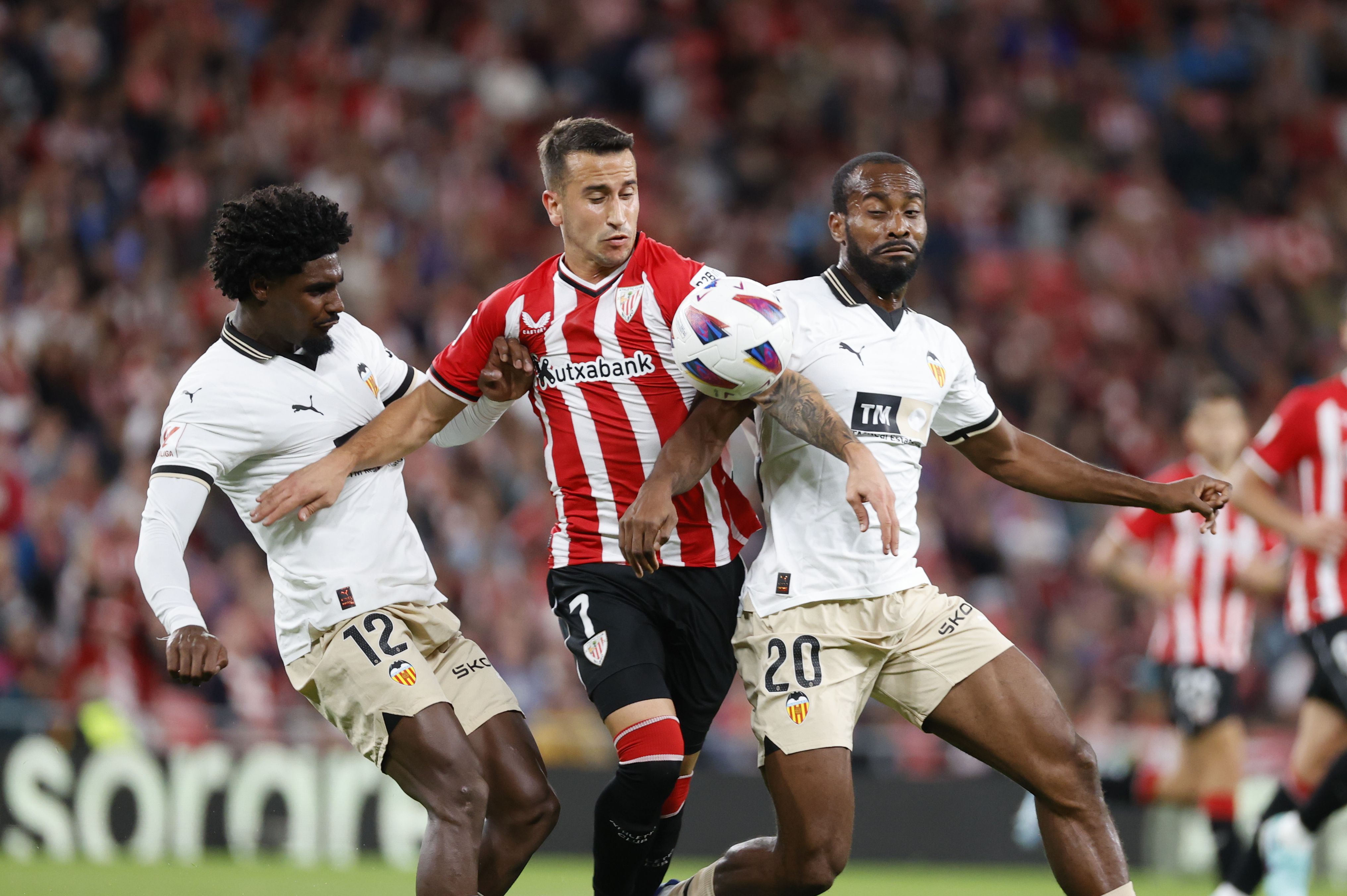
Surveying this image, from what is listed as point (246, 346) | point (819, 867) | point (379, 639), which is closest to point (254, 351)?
point (246, 346)

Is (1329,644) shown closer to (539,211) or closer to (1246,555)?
(1246,555)

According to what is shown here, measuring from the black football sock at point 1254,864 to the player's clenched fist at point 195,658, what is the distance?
4454mm

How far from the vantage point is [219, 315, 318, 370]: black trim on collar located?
5652 millimetres

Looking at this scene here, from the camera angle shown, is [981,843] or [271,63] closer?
[981,843]

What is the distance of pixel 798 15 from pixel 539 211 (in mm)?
4165

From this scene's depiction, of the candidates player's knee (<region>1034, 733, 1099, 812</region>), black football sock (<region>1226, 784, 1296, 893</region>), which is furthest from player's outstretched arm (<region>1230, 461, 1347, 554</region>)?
player's knee (<region>1034, 733, 1099, 812</region>)

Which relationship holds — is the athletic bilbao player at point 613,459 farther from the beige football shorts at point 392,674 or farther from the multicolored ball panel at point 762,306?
the beige football shorts at point 392,674

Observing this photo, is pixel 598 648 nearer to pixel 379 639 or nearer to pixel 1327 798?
pixel 379 639

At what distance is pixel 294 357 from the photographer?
5.71m

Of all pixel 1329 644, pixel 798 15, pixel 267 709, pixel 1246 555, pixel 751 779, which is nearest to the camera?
pixel 1329 644

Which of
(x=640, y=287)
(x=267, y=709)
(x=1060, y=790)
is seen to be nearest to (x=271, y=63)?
(x=267, y=709)

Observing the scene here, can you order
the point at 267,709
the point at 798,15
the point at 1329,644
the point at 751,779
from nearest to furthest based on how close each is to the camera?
the point at 1329,644 → the point at 751,779 → the point at 267,709 → the point at 798,15

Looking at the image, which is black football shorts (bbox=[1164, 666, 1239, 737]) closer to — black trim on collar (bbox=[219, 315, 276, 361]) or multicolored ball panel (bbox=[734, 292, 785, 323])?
multicolored ball panel (bbox=[734, 292, 785, 323])

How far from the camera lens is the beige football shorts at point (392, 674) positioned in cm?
539
